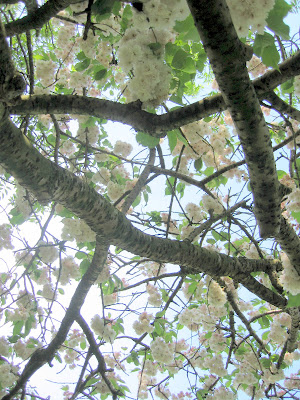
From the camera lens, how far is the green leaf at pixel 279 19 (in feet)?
3.03

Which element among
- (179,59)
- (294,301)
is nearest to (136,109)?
(179,59)

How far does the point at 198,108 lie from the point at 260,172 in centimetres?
38

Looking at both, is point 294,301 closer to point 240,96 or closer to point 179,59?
point 240,96

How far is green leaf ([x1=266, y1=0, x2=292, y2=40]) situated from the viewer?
924 millimetres

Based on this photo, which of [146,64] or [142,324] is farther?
[142,324]

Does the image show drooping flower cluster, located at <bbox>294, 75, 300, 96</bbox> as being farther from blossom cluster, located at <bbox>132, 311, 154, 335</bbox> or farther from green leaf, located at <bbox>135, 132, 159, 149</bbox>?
blossom cluster, located at <bbox>132, 311, 154, 335</bbox>

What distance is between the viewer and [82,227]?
2.22 metres

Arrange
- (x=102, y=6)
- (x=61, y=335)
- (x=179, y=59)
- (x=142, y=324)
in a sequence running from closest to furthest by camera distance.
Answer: (x=102, y=6), (x=179, y=59), (x=61, y=335), (x=142, y=324)

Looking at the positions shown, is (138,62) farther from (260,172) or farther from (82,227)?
(82,227)

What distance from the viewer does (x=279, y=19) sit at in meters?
0.94

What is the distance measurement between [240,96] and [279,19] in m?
0.25

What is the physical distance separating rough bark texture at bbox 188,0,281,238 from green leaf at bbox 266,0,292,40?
0.14m

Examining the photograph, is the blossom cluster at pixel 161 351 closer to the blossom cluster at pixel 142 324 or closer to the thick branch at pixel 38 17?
the blossom cluster at pixel 142 324

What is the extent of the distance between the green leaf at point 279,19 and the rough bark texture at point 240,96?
0.14 m
